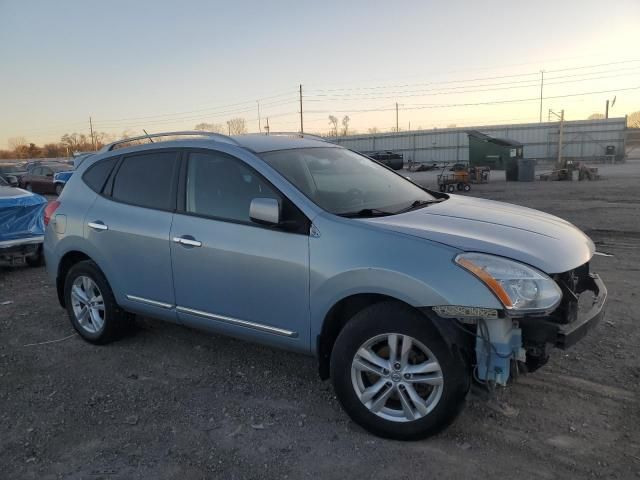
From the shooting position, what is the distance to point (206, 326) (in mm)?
3809

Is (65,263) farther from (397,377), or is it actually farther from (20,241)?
(20,241)

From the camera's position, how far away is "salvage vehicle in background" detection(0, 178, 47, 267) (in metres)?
7.85

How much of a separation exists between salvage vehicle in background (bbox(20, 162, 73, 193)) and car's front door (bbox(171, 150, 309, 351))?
21974 millimetres

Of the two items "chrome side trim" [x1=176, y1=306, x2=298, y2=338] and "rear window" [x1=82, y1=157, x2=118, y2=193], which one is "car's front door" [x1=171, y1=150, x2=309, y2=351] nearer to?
"chrome side trim" [x1=176, y1=306, x2=298, y2=338]

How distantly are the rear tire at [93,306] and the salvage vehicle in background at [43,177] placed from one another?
20607mm

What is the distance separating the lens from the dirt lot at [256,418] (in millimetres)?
2789

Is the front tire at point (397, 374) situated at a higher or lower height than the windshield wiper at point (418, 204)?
lower

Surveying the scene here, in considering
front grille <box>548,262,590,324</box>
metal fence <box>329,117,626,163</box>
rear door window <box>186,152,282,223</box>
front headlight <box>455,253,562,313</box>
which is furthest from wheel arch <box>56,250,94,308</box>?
Result: metal fence <box>329,117,626,163</box>

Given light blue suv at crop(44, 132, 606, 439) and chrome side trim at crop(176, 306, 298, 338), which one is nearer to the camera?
light blue suv at crop(44, 132, 606, 439)

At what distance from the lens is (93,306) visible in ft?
15.1

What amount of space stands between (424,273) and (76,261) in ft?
11.6

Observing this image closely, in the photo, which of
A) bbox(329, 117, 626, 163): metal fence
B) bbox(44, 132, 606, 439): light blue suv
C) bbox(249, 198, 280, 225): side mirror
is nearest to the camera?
bbox(44, 132, 606, 439): light blue suv

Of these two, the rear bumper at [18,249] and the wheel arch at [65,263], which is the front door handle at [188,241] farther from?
the rear bumper at [18,249]

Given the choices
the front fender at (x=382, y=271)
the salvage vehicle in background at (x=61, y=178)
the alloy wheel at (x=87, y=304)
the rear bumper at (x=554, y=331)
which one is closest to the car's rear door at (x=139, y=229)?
the alloy wheel at (x=87, y=304)
